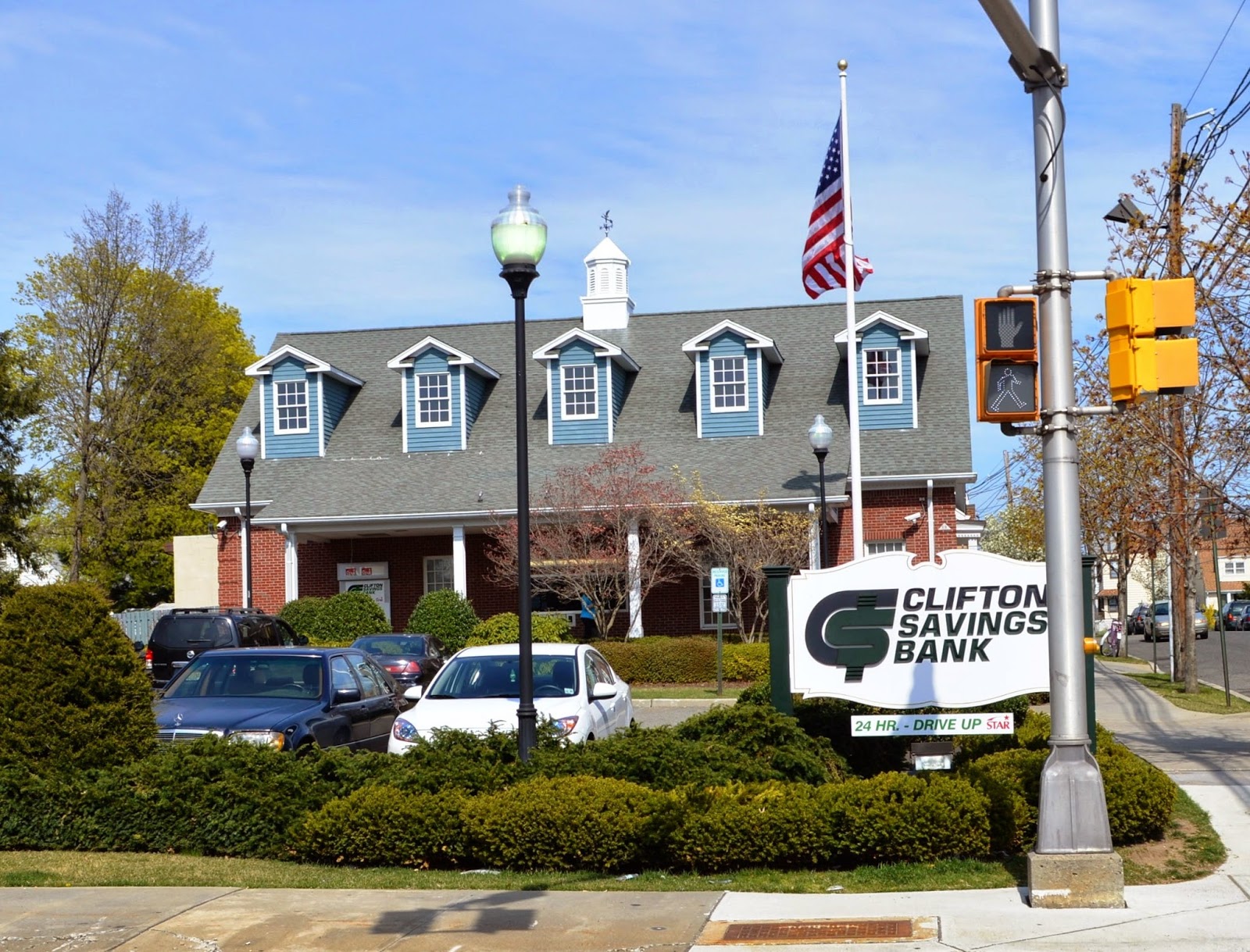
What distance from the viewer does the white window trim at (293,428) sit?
35.9 metres

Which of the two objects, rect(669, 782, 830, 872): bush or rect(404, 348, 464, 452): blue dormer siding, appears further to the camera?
rect(404, 348, 464, 452): blue dormer siding

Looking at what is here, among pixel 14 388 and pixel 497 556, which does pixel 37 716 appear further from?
pixel 14 388

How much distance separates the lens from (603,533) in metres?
31.3

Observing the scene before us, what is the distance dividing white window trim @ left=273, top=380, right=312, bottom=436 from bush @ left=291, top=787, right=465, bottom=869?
2640cm

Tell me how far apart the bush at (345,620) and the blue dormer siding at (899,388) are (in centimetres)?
1192

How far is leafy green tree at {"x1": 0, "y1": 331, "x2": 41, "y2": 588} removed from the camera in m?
37.9

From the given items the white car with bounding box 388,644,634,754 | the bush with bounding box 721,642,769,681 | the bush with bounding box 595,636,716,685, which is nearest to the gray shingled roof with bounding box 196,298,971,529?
the bush with bounding box 721,642,769,681

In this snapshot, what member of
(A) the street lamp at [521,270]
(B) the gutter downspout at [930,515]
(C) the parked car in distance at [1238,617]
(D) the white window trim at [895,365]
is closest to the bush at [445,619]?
(B) the gutter downspout at [930,515]

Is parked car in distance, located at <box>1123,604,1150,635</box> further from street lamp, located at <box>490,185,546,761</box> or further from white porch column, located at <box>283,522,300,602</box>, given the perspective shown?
street lamp, located at <box>490,185,546,761</box>

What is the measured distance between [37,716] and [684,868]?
16.9 ft

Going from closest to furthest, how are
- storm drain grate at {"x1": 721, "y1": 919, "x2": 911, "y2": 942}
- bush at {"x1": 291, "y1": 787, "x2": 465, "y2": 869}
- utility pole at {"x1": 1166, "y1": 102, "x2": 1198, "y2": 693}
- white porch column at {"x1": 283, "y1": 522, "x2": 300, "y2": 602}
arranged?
1. storm drain grate at {"x1": 721, "y1": 919, "x2": 911, "y2": 942}
2. bush at {"x1": 291, "y1": 787, "x2": 465, "y2": 869}
3. utility pole at {"x1": 1166, "y1": 102, "x2": 1198, "y2": 693}
4. white porch column at {"x1": 283, "y1": 522, "x2": 300, "y2": 602}

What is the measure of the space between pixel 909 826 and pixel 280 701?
6237mm

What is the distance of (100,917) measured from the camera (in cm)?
862

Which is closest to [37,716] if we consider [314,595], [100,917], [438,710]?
[100,917]
